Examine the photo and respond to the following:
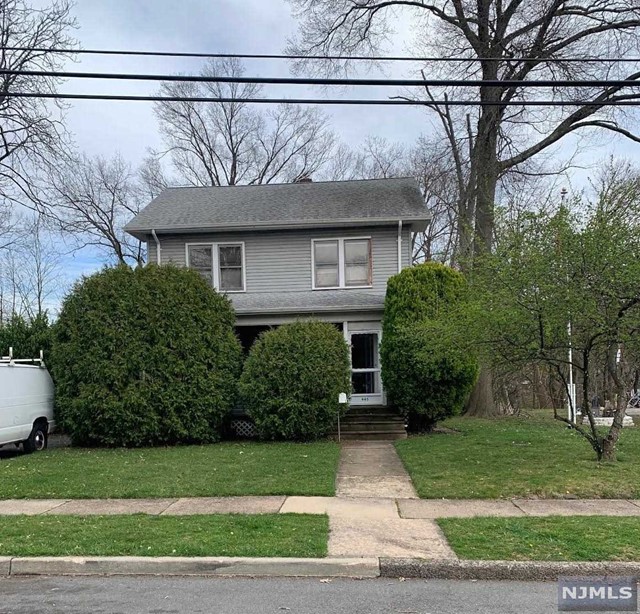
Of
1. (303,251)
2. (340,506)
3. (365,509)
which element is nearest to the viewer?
(365,509)

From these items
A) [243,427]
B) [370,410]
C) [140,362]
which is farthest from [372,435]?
[140,362]

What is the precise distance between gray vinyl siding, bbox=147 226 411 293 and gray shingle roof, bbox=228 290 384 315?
268mm

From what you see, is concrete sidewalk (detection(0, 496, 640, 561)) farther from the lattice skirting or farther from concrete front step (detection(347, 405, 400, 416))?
concrete front step (detection(347, 405, 400, 416))

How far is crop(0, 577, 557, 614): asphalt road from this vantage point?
4391mm

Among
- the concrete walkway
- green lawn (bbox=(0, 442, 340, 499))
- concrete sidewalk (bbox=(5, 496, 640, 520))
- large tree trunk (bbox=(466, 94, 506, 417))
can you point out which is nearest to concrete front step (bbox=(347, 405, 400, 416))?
the concrete walkway

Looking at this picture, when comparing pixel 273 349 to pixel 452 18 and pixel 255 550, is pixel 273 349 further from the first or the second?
pixel 452 18

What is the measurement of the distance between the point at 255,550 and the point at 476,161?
16.8 metres

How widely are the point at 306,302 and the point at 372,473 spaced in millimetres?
6626

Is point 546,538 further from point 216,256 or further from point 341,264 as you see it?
point 216,256

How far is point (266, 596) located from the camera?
15.3 feet

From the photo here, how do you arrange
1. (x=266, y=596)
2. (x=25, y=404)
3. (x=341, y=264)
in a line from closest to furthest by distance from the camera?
1. (x=266, y=596)
2. (x=25, y=404)
3. (x=341, y=264)

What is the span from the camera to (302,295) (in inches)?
614

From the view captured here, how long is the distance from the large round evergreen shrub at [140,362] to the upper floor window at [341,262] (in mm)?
4028

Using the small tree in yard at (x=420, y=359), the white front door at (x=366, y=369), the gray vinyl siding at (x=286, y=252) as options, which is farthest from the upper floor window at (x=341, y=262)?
the small tree in yard at (x=420, y=359)
